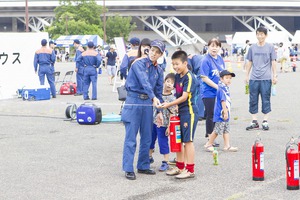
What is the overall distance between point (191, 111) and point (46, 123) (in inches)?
261

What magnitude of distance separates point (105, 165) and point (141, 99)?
1.45 metres

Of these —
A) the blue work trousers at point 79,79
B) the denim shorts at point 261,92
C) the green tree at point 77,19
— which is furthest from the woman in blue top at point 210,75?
the green tree at point 77,19

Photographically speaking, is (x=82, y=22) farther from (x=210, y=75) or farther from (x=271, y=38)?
(x=210, y=75)

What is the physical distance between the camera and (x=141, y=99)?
860 centimetres

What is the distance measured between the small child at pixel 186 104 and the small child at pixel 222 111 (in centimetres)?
184

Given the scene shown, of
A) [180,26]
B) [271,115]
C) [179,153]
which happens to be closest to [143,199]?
[179,153]

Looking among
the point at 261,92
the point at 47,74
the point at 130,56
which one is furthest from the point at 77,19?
the point at 261,92

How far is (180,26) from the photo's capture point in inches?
4043

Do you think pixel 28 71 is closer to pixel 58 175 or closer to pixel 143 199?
pixel 58 175

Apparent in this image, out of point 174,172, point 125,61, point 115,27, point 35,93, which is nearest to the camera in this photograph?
point 174,172

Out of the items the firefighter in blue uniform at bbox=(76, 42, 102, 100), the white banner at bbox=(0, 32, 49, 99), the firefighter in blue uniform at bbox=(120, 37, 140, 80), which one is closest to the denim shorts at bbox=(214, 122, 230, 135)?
the firefighter in blue uniform at bbox=(120, 37, 140, 80)

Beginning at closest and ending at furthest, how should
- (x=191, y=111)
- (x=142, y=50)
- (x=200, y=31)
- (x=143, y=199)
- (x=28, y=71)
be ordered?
(x=143, y=199) → (x=191, y=111) → (x=142, y=50) → (x=28, y=71) → (x=200, y=31)

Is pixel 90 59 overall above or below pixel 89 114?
above

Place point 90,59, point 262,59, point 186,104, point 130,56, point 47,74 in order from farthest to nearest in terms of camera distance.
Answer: point 47,74
point 90,59
point 130,56
point 262,59
point 186,104
